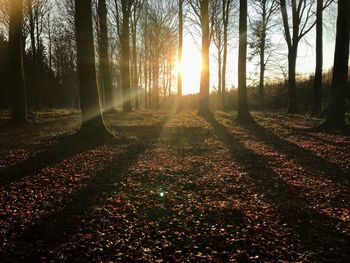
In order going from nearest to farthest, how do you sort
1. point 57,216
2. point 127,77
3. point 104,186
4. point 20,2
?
point 57,216 → point 104,186 → point 20,2 → point 127,77

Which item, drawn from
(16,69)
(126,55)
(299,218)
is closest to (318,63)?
(126,55)

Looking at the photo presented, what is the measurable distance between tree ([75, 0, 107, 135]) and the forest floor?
1085 millimetres

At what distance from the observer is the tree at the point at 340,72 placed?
481 inches

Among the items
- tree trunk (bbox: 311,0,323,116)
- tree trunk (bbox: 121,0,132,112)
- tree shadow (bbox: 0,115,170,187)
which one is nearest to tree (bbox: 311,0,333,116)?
tree trunk (bbox: 311,0,323,116)

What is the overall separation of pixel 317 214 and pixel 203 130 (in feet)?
30.6

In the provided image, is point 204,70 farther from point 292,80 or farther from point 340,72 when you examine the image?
point 340,72

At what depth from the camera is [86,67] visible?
35.6 feet

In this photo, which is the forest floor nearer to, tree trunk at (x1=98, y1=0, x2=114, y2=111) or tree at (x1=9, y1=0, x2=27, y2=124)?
tree at (x1=9, y1=0, x2=27, y2=124)

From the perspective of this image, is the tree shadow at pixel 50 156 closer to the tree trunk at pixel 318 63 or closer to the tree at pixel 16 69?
the tree at pixel 16 69

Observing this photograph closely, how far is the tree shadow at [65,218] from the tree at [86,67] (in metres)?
3.07

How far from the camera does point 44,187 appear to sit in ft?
20.7

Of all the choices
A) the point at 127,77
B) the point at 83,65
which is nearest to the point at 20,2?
the point at 83,65

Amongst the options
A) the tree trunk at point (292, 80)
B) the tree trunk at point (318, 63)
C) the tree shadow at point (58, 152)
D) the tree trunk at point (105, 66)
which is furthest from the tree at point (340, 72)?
the tree trunk at point (105, 66)

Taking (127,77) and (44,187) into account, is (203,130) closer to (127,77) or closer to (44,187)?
(44,187)
